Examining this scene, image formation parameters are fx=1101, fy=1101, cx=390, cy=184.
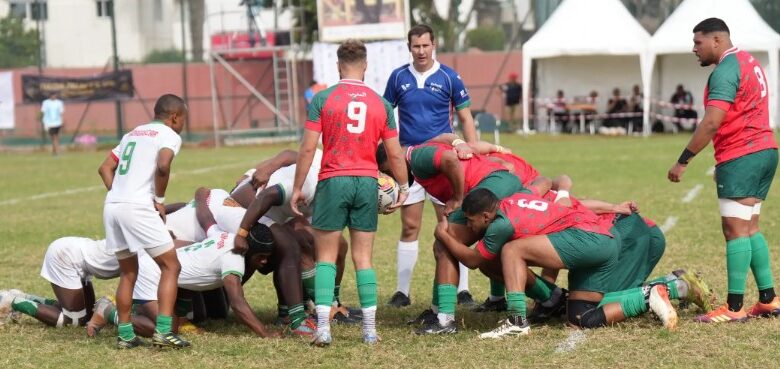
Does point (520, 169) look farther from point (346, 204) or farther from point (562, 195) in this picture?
point (346, 204)

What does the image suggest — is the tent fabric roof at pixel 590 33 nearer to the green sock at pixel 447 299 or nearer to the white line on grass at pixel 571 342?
the green sock at pixel 447 299

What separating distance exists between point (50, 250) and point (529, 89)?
26292 mm

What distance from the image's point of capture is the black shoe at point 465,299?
343 inches

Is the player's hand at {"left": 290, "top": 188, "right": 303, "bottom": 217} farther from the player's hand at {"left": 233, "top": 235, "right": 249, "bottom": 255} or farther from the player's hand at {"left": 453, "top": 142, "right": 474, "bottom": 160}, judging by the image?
the player's hand at {"left": 453, "top": 142, "right": 474, "bottom": 160}

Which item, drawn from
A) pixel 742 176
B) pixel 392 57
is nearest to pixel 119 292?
pixel 742 176

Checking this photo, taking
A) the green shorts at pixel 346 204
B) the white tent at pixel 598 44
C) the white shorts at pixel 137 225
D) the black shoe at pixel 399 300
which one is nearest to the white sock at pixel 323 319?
the green shorts at pixel 346 204

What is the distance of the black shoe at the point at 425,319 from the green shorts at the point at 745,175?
6.94 feet

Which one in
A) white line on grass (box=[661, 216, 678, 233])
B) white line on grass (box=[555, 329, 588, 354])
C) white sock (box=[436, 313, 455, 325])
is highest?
white sock (box=[436, 313, 455, 325])

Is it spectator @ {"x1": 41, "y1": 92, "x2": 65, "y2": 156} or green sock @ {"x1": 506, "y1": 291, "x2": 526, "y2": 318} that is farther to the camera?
spectator @ {"x1": 41, "y1": 92, "x2": 65, "y2": 156}

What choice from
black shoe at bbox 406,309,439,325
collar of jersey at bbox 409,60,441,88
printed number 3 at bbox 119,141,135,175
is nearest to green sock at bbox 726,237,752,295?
black shoe at bbox 406,309,439,325

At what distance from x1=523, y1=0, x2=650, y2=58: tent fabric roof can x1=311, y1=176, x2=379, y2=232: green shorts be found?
24660 millimetres

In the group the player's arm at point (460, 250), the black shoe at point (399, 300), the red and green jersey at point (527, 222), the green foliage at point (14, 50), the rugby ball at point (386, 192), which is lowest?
the black shoe at point (399, 300)

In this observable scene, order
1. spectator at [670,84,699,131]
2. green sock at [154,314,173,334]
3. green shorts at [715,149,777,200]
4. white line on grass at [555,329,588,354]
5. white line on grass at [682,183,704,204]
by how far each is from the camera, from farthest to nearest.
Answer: spectator at [670,84,699,131]
white line on grass at [682,183,704,204]
green shorts at [715,149,777,200]
green sock at [154,314,173,334]
white line on grass at [555,329,588,354]

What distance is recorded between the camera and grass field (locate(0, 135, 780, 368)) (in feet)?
21.4
